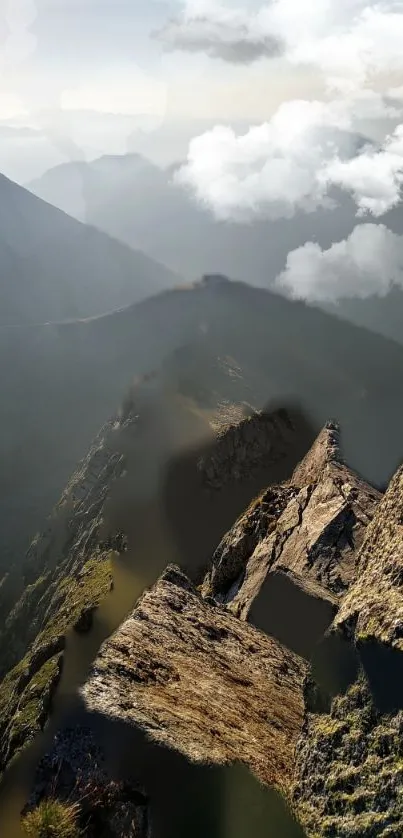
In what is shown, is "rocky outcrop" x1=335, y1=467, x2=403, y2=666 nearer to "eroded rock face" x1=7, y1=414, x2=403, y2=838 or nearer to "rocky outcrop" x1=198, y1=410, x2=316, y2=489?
"eroded rock face" x1=7, y1=414, x2=403, y2=838

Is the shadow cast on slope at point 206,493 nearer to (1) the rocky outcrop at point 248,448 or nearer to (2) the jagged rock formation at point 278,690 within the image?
(1) the rocky outcrop at point 248,448

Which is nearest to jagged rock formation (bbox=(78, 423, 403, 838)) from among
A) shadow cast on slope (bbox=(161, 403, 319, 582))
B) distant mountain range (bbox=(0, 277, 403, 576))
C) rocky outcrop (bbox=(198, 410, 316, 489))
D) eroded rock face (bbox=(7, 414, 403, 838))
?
eroded rock face (bbox=(7, 414, 403, 838))

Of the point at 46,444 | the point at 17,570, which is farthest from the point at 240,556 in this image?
the point at 46,444

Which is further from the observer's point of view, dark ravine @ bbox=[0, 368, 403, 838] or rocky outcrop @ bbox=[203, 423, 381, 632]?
rocky outcrop @ bbox=[203, 423, 381, 632]

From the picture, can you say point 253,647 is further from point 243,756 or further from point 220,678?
point 243,756

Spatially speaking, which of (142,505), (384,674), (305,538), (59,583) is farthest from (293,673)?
(59,583)

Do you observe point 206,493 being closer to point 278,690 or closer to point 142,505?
point 142,505

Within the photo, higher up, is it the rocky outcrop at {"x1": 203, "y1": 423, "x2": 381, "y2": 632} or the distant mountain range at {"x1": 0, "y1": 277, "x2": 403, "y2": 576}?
the distant mountain range at {"x1": 0, "y1": 277, "x2": 403, "y2": 576}
